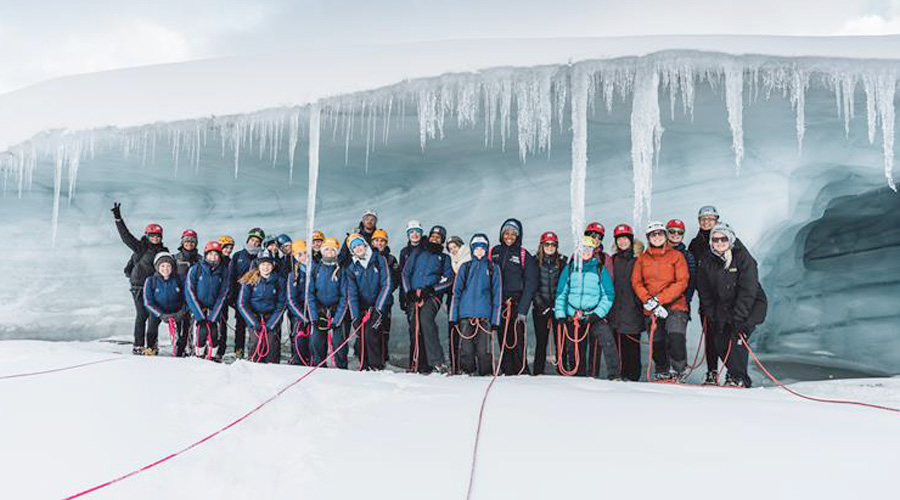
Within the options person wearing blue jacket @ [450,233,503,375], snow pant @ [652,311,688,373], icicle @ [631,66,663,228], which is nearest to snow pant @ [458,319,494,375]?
person wearing blue jacket @ [450,233,503,375]

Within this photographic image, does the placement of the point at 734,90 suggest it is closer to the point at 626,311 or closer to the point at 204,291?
the point at 626,311

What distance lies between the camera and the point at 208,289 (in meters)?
5.76

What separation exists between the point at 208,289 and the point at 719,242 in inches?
180

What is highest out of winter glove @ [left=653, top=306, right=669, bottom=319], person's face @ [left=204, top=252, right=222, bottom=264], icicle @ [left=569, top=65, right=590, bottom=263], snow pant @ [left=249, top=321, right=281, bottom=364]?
icicle @ [left=569, top=65, right=590, bottom=263]

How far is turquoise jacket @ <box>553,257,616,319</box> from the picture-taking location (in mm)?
4984

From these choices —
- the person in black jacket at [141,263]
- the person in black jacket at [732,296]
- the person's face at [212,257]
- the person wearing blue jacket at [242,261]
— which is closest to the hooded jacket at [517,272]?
the person in black jacket at [732,296]

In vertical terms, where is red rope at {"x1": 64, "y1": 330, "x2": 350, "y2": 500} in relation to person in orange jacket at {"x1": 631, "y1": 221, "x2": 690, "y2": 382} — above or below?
below

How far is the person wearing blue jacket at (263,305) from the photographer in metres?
5.67

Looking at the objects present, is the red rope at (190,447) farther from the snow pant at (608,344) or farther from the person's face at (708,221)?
the person's face at (708,221)

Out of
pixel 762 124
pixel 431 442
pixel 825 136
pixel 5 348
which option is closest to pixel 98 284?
pixel 5 348

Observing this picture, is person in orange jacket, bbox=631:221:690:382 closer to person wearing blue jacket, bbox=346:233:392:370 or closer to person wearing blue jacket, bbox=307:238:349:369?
person wearing blue jacket, bbox=346:233:392:370

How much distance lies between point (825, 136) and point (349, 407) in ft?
19.1

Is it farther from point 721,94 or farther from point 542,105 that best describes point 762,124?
point 542,105

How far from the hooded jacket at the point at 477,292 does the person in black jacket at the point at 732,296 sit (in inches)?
66.4
